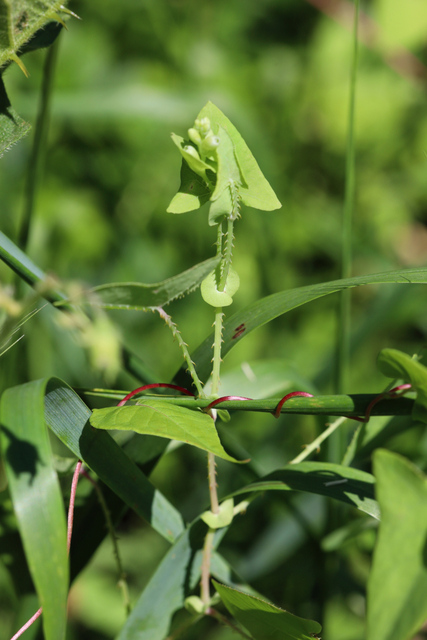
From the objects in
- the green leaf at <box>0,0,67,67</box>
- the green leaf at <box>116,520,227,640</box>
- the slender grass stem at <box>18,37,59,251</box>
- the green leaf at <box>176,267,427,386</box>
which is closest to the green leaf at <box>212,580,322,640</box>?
the green leaf at <box>116,520,227,640</box>

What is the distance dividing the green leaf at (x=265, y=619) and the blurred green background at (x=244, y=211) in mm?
631

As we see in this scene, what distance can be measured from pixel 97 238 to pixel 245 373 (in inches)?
40.3

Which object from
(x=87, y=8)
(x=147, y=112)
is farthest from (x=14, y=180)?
(x=87, y=8)

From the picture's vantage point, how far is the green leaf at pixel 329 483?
0.46m

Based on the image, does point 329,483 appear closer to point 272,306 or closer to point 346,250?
point 272,306

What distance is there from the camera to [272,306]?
0.48m

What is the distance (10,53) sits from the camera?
42 centimetres

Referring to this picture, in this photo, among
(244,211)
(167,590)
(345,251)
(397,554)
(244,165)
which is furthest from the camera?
(244,211)

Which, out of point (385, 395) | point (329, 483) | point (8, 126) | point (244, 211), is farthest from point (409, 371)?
point (244, 211)

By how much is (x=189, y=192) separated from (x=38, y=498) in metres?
0.26

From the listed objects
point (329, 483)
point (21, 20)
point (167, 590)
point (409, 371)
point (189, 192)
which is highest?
point (21, 20)

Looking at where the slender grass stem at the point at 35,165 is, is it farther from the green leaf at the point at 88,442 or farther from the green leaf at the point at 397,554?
the green leaf at the point at 397,554

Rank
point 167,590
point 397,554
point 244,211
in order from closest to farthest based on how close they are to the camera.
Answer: point 397,554
point 167,590
point 244,211

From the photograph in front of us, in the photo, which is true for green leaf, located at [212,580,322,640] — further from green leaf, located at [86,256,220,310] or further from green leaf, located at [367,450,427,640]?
green leaf, located at [86,256,220,310]
